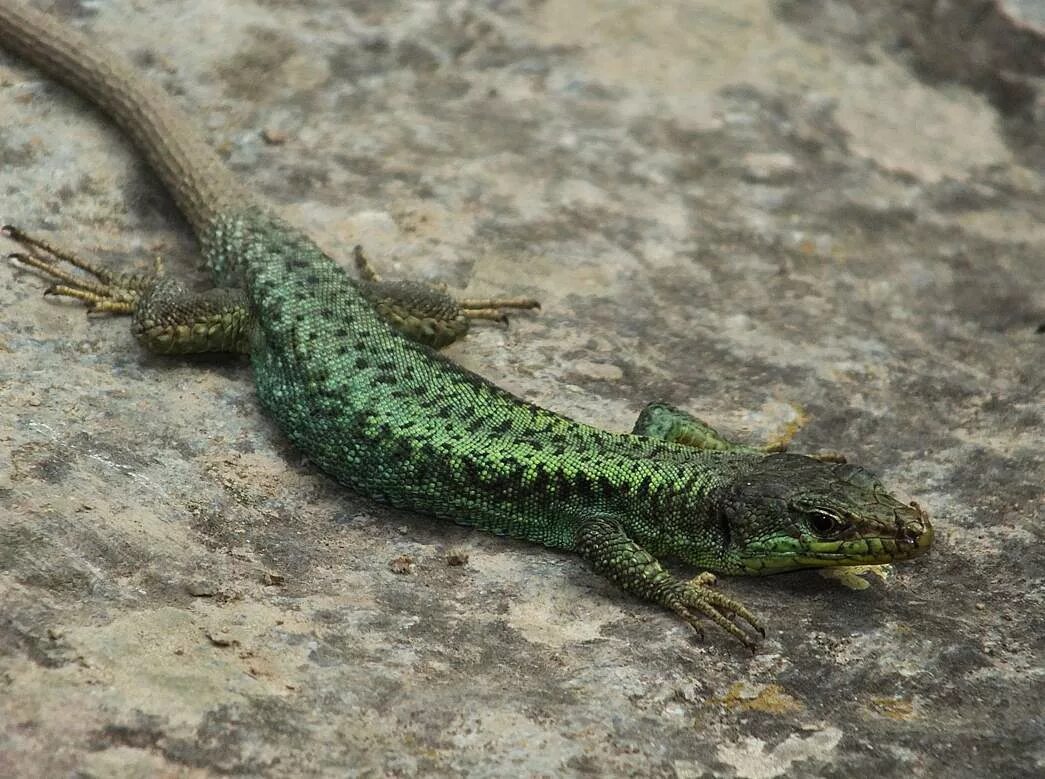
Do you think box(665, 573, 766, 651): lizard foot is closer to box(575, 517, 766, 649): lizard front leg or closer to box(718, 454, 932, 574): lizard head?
box(575, 517, 766, 649): lizard front leg

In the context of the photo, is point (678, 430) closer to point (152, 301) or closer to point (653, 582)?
point (653, 582)

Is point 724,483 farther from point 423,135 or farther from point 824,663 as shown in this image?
point 423,135

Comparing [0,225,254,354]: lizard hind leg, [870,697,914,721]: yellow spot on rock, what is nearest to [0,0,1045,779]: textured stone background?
[870,697,914,721]: yellow spot on rock

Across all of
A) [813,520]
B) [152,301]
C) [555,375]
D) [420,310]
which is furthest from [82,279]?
[813,520]

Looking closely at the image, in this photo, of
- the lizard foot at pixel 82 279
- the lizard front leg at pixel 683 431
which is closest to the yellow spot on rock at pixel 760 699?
the lizard front leg at pixel 683 431

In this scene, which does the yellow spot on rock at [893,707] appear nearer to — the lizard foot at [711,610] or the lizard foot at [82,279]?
the lizard foot at [711,610]

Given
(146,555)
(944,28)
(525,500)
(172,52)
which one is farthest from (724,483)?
(944,28)
